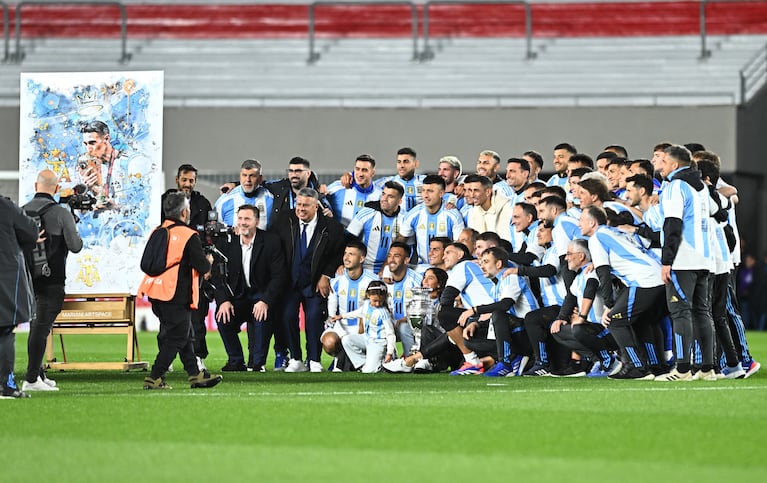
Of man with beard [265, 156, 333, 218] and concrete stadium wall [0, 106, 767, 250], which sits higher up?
concrete stadium wall [0, 106, 767, 250]

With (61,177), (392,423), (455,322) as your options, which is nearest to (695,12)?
(455,322)

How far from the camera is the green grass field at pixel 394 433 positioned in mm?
5980

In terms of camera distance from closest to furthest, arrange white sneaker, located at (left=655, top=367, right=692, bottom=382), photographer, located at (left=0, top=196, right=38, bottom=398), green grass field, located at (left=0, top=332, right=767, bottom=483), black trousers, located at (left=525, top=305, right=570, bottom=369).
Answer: green grass field, located at (left=0, top=332, right=767, bottom=483) < photographer, located at (left=0, top=196, right=38, bottom=398) < white sneaker, located at (left=655, top=367, right=692, bottom=382) < black trousers, located at (left=525, top=305, right=570, bottom=369)

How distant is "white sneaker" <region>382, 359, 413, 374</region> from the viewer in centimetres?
1313

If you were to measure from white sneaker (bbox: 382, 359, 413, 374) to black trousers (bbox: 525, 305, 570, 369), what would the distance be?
4.67ft

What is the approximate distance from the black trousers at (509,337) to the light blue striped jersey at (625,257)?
1505 millimetres

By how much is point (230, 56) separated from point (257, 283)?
1576 cm

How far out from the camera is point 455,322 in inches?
509

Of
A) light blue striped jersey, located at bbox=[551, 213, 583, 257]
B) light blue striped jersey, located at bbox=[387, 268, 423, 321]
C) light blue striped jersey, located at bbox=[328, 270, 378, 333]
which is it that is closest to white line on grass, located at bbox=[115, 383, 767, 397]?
light blue striped jersey, located at bbox=[551, 213, 583, 257]

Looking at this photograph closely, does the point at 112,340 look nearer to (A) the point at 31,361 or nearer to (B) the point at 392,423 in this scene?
(A) the point at 31,361

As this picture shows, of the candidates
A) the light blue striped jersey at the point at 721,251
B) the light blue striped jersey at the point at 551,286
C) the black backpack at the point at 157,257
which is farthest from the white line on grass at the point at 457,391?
the light blue striped jersey at the point at 551,286

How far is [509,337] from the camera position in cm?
1253

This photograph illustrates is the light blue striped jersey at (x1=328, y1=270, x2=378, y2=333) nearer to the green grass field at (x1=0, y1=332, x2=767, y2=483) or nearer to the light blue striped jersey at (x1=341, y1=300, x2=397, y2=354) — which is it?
the light blue striped jersey at (x1=341, y1=300, x2=397, y2=354)

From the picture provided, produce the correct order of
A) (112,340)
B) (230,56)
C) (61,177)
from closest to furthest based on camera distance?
1. (61,177)
2. (112,340)
3. (230,56)
